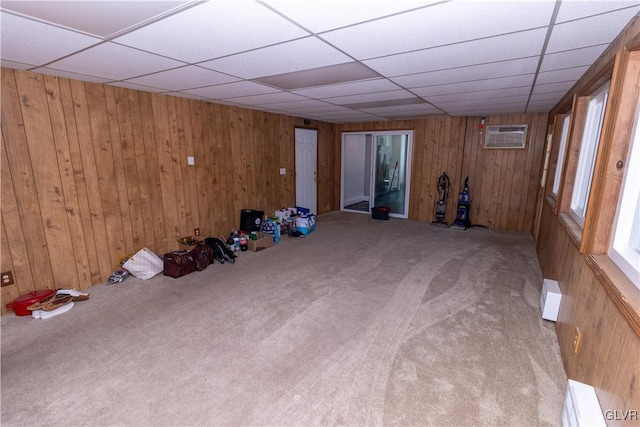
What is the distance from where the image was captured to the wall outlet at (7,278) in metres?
2.71

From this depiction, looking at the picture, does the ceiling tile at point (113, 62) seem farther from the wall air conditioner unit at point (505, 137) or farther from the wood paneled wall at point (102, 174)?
the wall air conditioner unit at point (505, 137)

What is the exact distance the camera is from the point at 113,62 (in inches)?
94.7

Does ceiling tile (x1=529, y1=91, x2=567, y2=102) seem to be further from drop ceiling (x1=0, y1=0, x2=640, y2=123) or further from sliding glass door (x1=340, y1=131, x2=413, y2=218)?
sliding glass door (x1=340, y1=131, x2=413, y2=218)

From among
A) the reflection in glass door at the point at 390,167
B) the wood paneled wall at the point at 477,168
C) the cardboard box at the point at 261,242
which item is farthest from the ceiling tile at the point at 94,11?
the reflection in glass door at the point at 390,167

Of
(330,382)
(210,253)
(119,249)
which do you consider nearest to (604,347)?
(330,382)

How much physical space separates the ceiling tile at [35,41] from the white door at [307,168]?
4237mm

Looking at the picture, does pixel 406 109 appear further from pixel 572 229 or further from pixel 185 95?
pixel 185 95

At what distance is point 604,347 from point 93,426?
2746mm

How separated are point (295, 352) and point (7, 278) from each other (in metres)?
2.79

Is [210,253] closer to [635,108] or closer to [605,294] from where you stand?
[605,294]

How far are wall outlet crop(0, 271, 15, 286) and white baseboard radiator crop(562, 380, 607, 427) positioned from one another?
14.2ft

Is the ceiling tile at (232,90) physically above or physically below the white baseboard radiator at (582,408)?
above

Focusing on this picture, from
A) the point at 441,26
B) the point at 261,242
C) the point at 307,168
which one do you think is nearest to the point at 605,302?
the point at 441,26

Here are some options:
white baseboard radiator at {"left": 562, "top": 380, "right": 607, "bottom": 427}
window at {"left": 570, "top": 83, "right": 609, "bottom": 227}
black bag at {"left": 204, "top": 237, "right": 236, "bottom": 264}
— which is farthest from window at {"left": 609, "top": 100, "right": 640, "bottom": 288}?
black bag at {"left": 204, "top": 237, "right": 236, "bottom": 264}
